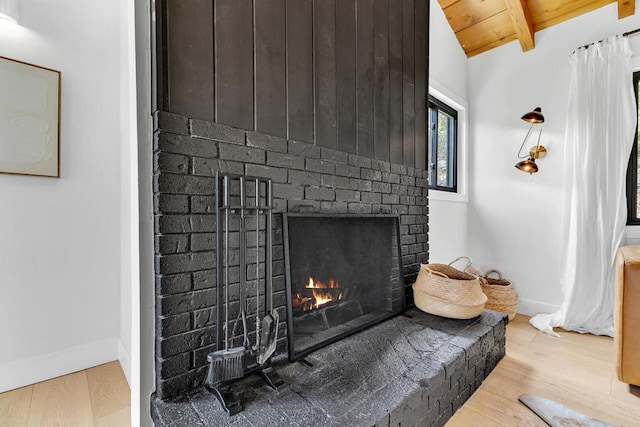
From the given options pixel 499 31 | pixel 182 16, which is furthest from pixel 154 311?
pixel 499 31

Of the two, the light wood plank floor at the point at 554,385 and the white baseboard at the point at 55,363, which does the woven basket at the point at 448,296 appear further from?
the white baseboard at the point at 55,363

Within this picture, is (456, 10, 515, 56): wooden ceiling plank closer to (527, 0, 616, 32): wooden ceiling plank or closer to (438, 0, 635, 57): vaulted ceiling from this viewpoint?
(438, 0, 635, 57): vaulted ceiling

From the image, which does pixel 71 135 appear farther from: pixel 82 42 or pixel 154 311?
pixel 154 311

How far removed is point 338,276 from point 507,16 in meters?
2.82

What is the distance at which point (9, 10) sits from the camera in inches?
66.1

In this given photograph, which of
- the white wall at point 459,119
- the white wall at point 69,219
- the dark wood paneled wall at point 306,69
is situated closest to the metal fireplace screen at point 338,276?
the dark wood paneled wall at point 306,69

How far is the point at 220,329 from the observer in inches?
43.9

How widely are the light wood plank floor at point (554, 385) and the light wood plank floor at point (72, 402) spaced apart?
1632 mm

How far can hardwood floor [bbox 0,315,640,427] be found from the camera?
145 cm

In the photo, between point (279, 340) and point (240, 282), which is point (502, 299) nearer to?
point (279, 340)

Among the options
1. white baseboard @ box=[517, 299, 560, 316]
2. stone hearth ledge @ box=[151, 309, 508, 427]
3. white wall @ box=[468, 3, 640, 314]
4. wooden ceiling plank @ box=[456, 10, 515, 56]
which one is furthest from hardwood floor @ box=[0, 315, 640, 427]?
wooden ceiling plank @ box=[456, 10, 515, 56]

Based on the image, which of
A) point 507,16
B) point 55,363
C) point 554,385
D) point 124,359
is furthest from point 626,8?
point 55,363

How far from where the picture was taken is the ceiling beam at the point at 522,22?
256 cm

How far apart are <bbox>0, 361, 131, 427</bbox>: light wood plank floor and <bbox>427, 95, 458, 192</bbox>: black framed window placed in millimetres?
2746
